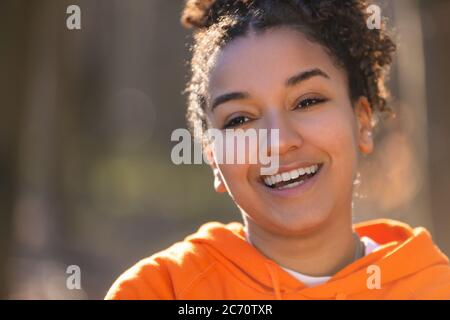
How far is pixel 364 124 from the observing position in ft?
7.23

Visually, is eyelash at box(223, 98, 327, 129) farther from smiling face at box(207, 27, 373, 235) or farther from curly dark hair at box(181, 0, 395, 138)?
curly dark hair at box(181, 0, 395, 138)

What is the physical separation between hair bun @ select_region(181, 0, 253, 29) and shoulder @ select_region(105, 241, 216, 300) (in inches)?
29.1

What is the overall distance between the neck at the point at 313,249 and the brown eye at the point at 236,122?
12.5 inches

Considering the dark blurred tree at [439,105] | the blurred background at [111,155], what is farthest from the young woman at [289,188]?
the dark blurred tree at [439,105]

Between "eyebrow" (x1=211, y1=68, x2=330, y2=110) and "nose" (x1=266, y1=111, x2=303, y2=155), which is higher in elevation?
"eyebrow" (x1=211, y1=68, x2=330, y2=110)

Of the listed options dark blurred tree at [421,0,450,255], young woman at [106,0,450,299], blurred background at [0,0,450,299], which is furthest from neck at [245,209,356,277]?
dark blurred tree at [421,0,450,255]

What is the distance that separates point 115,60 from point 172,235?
12.9ft

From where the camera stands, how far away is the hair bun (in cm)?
212

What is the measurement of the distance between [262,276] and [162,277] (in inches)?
11.1

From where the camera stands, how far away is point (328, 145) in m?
1.94

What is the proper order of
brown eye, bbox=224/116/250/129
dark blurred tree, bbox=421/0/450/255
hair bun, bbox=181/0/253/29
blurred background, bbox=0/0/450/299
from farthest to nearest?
dark blurred tree, bbox=421/0/450/255 → blurred background, bbox=0/0/450/299 → hair bun, bbox=181/0/253/29 → brown eye, bbox=224/116/250/129

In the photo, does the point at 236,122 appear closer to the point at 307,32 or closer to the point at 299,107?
the point at 299,107

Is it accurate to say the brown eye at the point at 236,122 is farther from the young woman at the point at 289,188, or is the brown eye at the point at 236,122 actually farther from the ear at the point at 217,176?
the ear at the point at 217,176

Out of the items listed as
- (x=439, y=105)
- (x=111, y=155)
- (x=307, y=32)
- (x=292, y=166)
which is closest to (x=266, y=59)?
(x=307, y=32)
